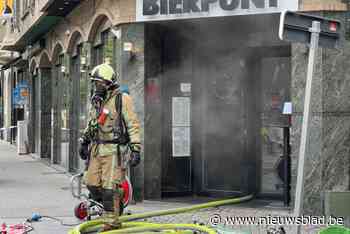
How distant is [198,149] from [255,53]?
6.56 ft

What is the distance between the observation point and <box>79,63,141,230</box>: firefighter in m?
7.53

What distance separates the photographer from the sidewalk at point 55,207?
8750 millimetres

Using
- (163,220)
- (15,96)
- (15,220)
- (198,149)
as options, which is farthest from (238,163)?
(15,96)

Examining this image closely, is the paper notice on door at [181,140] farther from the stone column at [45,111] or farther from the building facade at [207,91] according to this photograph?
the stone column at [45,111]

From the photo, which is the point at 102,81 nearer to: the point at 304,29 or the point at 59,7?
the point at 304,29

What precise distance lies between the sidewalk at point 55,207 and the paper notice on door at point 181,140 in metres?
0.98

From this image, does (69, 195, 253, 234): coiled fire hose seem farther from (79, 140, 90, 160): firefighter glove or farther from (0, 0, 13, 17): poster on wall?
(0, 0, 13, 17): poster on wall

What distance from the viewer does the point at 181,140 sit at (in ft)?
36.9

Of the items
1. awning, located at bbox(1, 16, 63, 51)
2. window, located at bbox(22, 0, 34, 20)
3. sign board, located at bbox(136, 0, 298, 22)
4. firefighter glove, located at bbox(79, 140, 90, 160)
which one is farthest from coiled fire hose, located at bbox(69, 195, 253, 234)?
window, located at bbox(22, 0, 34, 20)

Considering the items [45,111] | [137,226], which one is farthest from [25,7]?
[137,226]

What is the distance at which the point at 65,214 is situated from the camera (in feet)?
31.4

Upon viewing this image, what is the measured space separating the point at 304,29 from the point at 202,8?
153 inches

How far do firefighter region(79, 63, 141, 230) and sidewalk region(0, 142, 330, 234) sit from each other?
1033mm

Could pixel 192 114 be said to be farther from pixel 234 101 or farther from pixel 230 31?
pixel 230 31
